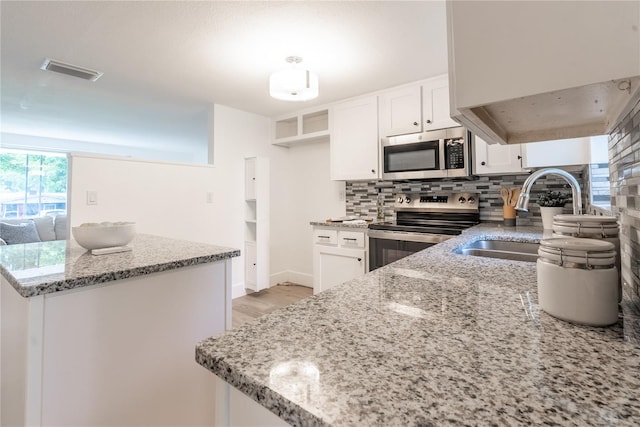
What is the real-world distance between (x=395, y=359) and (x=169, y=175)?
3.03 metres

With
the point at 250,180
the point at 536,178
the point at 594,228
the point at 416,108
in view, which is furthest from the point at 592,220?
the point at 250,180

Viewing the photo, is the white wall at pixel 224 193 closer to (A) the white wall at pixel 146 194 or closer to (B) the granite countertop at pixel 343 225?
(A) the white wall at pixel 146 194

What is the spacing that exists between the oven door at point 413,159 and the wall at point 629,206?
5.68 feet

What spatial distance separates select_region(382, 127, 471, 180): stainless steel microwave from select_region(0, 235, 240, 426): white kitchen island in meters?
1.85

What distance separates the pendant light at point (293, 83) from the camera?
2080 millimetres

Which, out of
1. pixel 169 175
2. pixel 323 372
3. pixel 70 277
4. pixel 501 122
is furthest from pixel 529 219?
pixel 169 175

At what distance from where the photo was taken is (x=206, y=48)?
211 centimetres

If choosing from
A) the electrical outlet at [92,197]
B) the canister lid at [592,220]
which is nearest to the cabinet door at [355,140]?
the electrical outlet at [92,197]

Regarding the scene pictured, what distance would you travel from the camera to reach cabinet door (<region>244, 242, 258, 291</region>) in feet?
11.3

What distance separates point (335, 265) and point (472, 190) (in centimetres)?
140

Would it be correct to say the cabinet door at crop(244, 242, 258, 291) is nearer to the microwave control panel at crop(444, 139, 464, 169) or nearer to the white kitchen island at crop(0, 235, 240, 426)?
the white kitchen island at crop(0, 235, 240, 426)

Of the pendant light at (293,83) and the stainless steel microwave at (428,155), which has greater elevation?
the pendant light at (293,83)

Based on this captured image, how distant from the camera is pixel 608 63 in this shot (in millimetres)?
373

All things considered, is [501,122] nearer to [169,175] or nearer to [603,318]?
[603,318]
